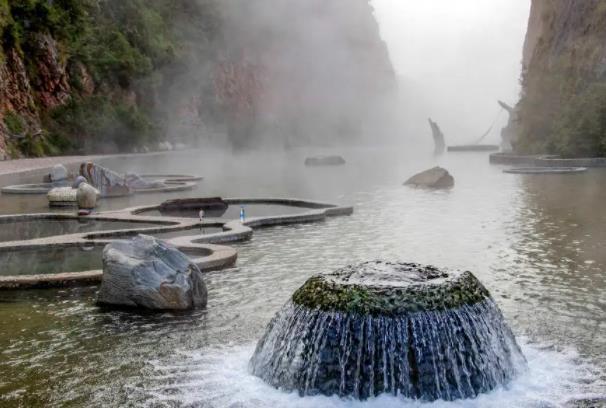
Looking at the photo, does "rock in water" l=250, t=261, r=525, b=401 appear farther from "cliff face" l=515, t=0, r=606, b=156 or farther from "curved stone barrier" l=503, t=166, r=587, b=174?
"cliff face" l=515, t=0, r=606, b=156

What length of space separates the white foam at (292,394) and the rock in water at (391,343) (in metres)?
0.12

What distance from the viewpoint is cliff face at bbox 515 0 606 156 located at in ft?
134

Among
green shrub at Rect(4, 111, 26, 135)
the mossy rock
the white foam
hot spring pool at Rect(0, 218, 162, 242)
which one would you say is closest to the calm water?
the white foam

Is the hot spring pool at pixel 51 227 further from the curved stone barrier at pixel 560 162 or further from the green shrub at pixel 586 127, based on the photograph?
the green shrub at pixel 586 127

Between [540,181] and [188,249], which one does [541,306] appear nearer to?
[188,249]

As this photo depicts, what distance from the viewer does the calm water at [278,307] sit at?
7.52 m

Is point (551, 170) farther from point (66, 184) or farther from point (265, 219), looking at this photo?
point (265, 219)

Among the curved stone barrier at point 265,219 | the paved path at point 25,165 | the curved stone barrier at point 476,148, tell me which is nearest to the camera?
the curved stone barrier at point 265,219

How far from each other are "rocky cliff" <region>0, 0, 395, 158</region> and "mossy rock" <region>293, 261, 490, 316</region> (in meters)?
37.4

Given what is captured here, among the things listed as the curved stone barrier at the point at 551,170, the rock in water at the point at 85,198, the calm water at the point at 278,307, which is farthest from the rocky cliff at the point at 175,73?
the calm water at the point at 278,307

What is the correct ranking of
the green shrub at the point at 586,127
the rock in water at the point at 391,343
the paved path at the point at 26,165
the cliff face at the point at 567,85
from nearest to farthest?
the rock in water at the point at 391,343, the paved path at the point at 26,165, the green shrub at the point at 586,127, the cliff face at the point at 567,85

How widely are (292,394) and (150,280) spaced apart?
12.0 ft

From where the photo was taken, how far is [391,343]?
289 inches

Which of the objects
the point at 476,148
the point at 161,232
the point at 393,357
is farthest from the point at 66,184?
the point at 476,148
